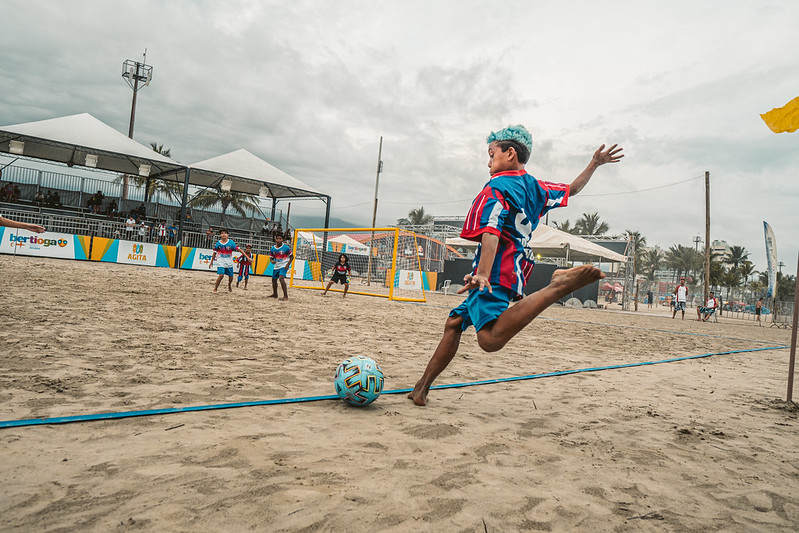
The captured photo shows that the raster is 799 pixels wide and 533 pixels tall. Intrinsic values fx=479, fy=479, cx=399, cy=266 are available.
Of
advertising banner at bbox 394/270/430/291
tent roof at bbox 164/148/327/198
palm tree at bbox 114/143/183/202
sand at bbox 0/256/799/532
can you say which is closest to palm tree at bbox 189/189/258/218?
palm tree at bbox 114/143/183/202

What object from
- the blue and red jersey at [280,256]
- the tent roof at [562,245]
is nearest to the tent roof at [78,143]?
the blue and red jersey at [280,256]

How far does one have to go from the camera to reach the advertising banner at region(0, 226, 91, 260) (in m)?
18.7

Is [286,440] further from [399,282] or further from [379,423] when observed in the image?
[399,282]

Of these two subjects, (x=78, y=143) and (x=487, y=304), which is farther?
(x=78, y=143)

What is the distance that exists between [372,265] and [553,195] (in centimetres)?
1692

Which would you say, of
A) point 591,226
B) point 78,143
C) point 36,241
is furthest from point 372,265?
point 591,226

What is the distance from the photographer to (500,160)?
321cm

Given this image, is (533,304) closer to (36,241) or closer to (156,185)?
(36,241)

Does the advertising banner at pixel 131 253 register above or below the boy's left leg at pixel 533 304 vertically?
above

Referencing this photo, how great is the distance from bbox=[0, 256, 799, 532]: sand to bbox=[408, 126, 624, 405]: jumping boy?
1.89 feet

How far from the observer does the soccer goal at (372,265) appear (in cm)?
1736

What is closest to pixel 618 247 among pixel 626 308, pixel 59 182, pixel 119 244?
pixel 626 308

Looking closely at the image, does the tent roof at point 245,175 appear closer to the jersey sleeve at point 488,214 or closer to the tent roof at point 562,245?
the tent roof at point 562,245

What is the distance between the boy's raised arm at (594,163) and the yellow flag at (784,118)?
130 centimetres
